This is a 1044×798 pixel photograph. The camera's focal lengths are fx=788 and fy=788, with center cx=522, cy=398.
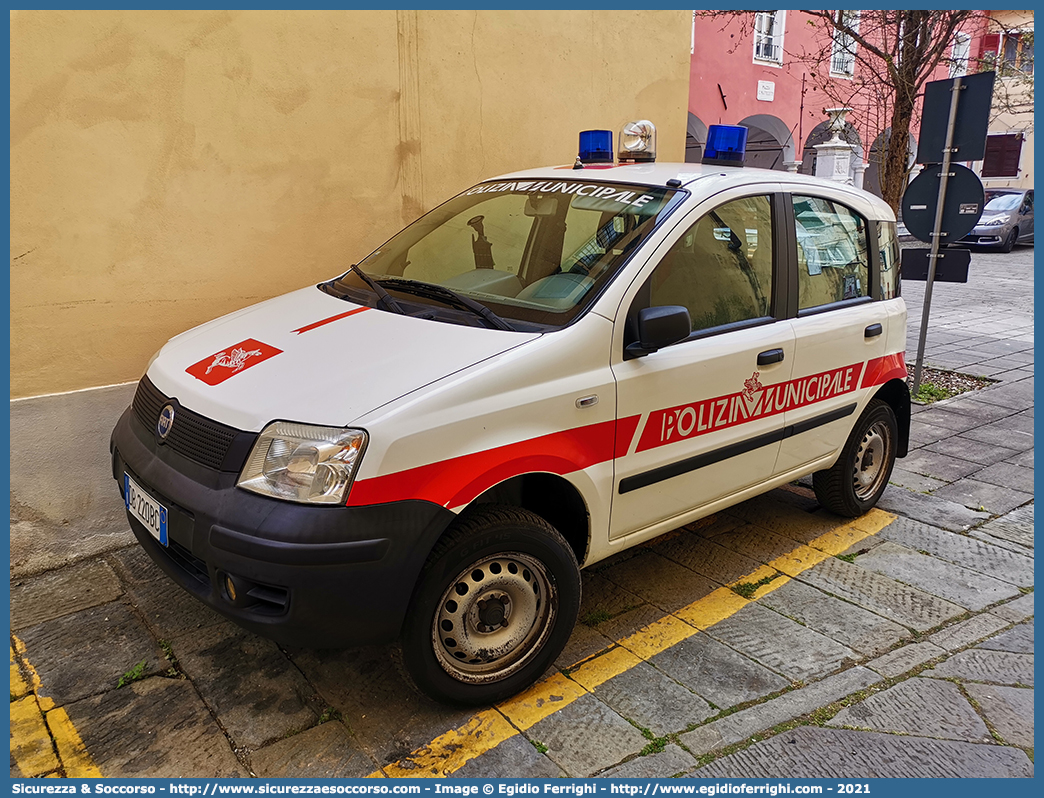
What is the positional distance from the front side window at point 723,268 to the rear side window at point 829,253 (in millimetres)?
254

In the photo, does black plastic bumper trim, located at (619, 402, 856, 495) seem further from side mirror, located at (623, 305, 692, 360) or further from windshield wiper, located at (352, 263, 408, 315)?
windshield wiper, located at (352, 263, 408, 315)

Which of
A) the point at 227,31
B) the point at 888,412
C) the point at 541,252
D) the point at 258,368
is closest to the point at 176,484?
the point at 258,368

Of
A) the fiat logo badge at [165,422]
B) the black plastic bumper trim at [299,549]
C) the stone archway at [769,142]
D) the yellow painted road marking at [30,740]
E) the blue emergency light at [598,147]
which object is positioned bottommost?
the yellow painted road marking at [30,740]

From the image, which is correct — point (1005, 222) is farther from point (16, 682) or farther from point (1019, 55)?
point (16, 682)

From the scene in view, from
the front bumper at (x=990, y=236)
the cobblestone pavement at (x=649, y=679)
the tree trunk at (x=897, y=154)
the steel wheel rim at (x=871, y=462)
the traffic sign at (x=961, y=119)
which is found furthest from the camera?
the front bumper at (x=990, y=236)

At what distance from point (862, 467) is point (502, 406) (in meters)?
2.73

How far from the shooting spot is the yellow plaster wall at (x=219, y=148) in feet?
12.7

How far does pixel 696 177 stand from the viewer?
3.45 meters

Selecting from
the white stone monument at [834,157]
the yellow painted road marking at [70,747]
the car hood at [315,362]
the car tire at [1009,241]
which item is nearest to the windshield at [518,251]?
the car hood at [315,362]

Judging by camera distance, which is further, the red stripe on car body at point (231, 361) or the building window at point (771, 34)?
the building window at point (771, 34)

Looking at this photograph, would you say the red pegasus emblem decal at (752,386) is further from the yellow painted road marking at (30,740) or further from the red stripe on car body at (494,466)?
the yellow painted road marking at (30,740)

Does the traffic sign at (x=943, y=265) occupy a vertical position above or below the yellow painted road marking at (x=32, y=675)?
above

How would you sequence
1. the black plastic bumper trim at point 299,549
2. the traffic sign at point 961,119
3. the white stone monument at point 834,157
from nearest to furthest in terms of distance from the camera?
the black plastic bumper trim at point 299,549
the traffic sign at point 961,119
the white stone monument at point 834,157

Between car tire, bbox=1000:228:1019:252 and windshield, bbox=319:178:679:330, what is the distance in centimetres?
2014
